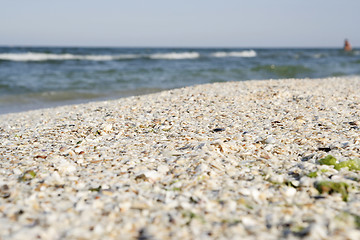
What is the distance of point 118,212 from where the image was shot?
3041mm

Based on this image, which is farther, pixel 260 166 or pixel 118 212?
pixel 260 166

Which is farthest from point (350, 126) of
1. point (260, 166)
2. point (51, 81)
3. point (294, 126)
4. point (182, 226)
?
point (51, 81)

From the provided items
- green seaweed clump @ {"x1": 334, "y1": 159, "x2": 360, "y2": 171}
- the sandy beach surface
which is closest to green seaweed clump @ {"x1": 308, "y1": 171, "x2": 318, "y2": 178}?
the sandy beach surface

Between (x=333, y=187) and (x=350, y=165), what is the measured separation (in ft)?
2.69

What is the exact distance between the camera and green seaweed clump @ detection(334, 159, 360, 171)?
4.13m

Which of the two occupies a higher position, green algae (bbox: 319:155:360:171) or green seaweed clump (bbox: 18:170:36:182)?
green algae (bbox: 319:155:360:171)

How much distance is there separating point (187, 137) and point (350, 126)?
305 centimetres

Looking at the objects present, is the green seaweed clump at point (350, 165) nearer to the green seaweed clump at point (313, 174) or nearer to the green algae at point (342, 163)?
the green algae at point (342, 163)

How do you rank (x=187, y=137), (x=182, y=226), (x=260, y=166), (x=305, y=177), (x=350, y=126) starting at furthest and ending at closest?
(x=350, y=126) → (x=187, y=137) → (x=260, y=166) → (x=305, y=177) → (x=182, y=226)

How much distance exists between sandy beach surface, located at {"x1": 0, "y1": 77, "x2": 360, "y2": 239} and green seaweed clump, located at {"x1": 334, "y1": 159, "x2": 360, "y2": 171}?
2 centimetres

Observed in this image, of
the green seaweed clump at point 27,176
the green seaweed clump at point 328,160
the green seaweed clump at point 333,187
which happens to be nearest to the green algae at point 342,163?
the green seaweed clump at point 328,160

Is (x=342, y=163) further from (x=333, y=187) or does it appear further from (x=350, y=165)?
(x=333, y=187)

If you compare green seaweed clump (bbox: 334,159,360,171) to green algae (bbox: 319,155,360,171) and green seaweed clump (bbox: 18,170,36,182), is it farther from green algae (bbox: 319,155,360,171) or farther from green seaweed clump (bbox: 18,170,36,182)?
green seaweed clump (bbox: 18,170,36,182)

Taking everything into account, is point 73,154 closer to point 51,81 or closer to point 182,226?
point 182,226
